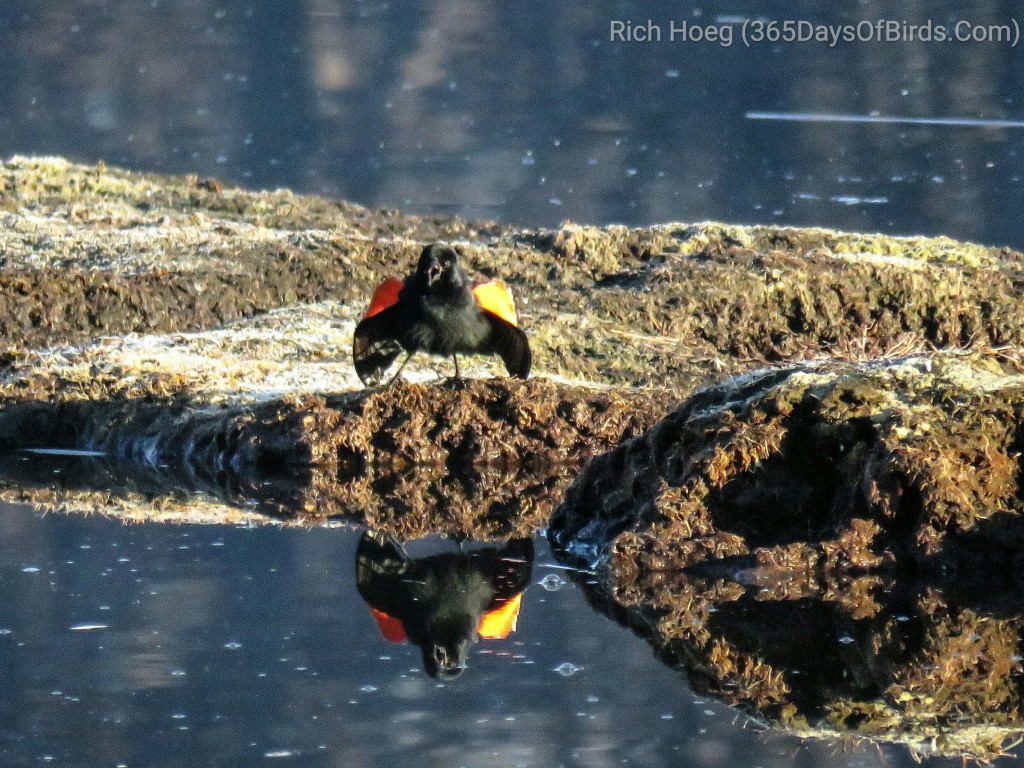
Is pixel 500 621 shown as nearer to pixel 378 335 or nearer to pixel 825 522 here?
pixel 825 522

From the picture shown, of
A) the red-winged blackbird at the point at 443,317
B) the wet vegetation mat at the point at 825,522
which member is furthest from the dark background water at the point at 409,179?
the red-winged blackbird at the point at 443,317

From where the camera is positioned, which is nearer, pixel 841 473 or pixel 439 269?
pixel 841 473

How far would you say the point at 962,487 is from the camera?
255 inches

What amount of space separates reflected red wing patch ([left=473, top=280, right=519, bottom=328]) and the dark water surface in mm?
2055

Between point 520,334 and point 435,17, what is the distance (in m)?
20.8

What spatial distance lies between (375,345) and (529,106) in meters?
14.8

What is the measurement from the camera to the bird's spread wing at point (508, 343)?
8953 mm

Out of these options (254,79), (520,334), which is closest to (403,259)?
(520,334)

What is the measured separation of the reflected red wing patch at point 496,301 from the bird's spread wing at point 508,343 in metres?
0.03

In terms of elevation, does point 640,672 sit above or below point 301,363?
below

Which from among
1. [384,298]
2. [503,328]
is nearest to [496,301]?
[503,328]

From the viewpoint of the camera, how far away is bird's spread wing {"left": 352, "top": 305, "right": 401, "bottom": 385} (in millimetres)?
8930

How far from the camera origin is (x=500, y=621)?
6156 millimetres

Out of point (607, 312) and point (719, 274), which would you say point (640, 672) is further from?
point (719, 274)
